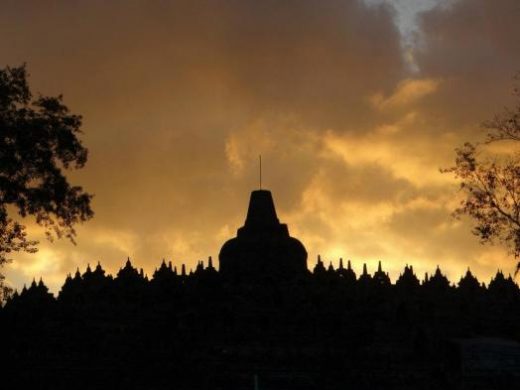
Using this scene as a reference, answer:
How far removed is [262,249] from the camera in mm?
83062

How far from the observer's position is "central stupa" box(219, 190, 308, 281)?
82.0 m

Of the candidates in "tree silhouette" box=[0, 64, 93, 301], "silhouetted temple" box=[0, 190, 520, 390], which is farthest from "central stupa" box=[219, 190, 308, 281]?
"tree silhouette" box=[0, 64, 93, 301]

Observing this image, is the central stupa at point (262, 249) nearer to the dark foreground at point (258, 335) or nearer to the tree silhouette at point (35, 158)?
the dark foreground at point (258, 335)

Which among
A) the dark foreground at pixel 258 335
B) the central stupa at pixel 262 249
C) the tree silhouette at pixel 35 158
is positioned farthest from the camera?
the central stupa at pixel 262 249

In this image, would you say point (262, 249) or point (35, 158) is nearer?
point (35, 158)

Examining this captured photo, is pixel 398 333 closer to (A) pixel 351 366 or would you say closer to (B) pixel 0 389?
(A) pixel 351 366

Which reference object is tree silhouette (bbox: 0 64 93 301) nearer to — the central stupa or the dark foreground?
the dark foreground

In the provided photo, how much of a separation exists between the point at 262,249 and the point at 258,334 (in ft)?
68.1

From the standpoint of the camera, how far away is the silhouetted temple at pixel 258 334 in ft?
187

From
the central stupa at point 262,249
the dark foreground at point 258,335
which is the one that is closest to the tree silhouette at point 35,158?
the dark foreground at point 258,335

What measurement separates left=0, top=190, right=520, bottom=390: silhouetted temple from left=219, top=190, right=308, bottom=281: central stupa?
6.35 m

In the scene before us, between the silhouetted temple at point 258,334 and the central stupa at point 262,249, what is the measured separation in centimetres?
635

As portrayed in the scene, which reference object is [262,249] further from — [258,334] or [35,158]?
[35,158]

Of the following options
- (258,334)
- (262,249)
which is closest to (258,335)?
(258,334)
